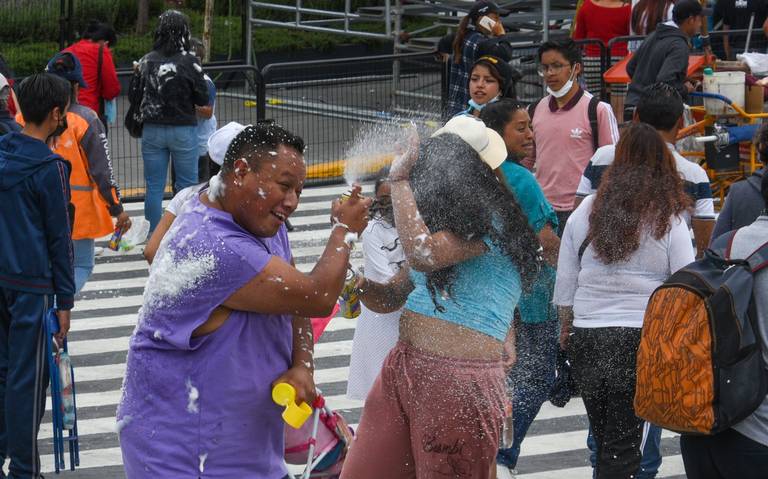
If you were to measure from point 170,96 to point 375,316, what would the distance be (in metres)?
5.62

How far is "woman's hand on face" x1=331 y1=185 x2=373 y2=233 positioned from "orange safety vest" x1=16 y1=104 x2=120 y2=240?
15.4 feet

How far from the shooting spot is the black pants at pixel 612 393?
588cm

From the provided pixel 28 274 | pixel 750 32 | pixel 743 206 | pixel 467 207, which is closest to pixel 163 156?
pixel 28 274

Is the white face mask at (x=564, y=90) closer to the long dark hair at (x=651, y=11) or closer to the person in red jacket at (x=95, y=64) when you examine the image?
the person in red jacket at (x=95, y=64)

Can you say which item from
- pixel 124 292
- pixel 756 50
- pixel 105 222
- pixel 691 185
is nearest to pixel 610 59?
pixel 756 50

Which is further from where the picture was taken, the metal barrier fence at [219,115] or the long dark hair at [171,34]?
the metal barrier fence at [219,115]

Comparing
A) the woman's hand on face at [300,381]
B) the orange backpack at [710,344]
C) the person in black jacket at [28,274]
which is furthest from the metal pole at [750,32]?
the woman's hand on face at [300,381]

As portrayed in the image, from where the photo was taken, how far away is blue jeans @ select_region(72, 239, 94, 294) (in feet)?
29.4

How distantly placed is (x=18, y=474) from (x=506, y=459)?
231 centimetres

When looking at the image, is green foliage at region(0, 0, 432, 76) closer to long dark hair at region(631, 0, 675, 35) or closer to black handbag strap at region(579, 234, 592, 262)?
long dark hair at region(631, 0, 675, 35)

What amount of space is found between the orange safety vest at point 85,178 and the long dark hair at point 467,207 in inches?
165

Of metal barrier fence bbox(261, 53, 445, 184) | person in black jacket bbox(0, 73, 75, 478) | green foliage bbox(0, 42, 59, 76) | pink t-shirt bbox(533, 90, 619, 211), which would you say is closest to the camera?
person in black jacket bbox(0, 73, 75, 478)

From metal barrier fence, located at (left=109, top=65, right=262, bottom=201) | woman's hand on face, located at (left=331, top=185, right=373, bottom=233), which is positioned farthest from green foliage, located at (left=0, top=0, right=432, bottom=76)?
woman's hand on face, located at (left=331, top=185, right=373, bottom=233)

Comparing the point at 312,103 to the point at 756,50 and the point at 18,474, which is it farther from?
the point at 18,474
